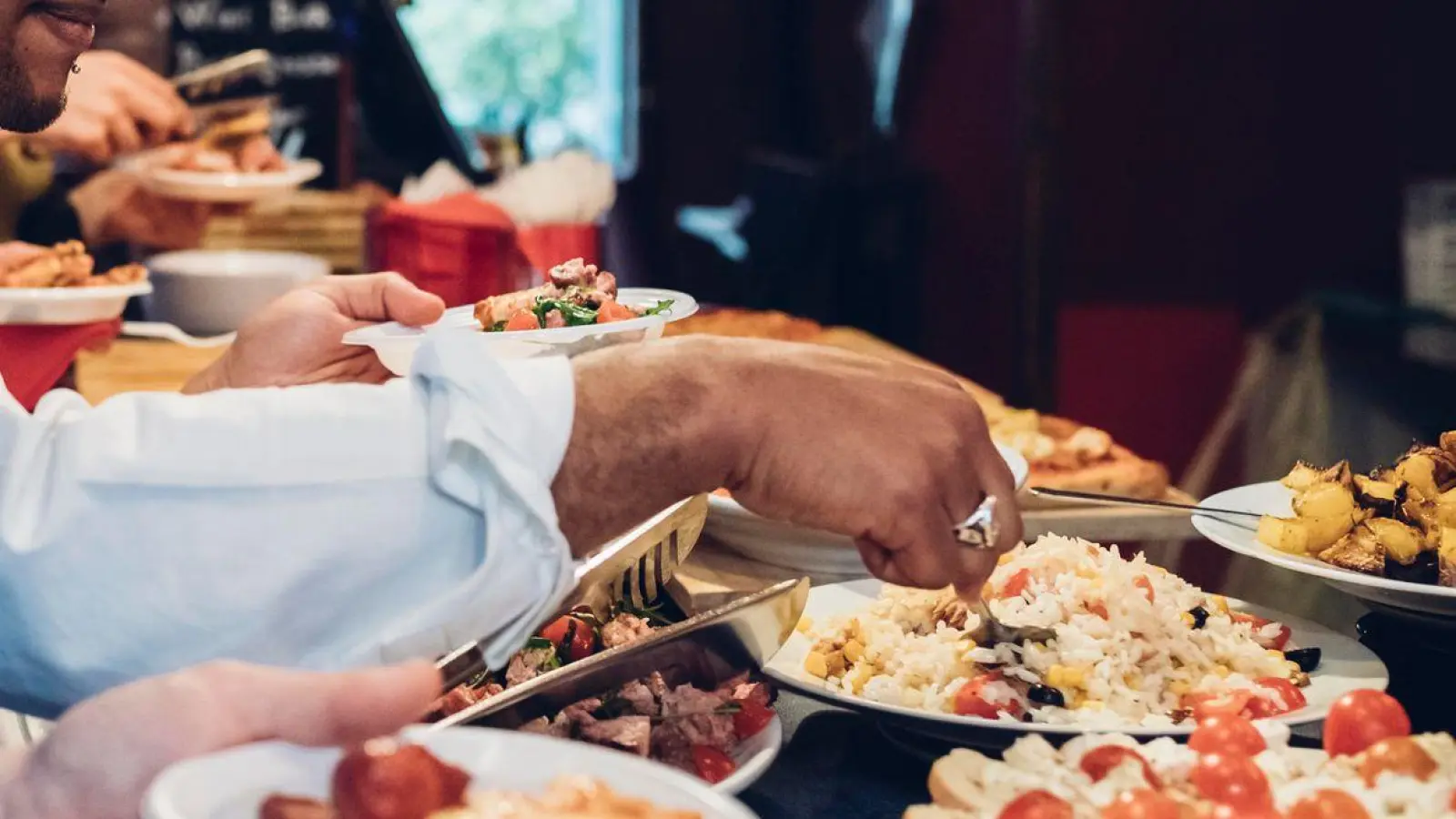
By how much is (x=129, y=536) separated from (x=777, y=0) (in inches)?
295

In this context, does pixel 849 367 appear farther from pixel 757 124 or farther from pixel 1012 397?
pixel 757 124

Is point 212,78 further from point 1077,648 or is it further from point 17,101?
point 1077,648

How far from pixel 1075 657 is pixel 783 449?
366mm

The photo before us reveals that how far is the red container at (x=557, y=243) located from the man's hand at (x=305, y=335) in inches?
50.1

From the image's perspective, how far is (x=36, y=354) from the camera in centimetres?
249

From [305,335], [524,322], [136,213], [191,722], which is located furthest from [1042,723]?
[136,213]

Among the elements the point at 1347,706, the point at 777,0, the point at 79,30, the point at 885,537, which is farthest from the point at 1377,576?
the point at 777,0

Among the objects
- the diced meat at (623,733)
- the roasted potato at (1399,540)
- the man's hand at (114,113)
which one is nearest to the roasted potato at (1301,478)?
the roasted potato at (1399,540)

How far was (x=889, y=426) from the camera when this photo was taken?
1191mm

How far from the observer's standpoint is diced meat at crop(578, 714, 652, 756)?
1.20m

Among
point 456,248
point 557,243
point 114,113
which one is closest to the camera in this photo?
point 456,248

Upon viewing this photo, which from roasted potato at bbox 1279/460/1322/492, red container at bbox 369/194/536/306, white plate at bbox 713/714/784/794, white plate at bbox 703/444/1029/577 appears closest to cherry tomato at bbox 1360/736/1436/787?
white plate at bbox 713/714/784/794

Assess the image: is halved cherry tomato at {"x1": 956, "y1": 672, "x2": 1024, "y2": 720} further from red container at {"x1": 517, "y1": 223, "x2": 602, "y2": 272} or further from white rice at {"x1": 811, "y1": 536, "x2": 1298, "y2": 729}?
red container at {"x1": 517, "y1": 223, "x2": 602, "y2": 272}

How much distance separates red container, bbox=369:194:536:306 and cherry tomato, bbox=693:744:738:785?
1.96 m
